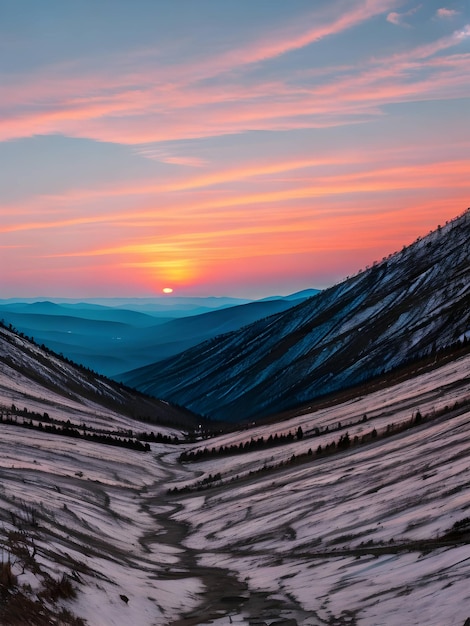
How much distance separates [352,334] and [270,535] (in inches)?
3935

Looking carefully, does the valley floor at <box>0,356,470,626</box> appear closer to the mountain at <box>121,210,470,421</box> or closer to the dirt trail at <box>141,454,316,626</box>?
the dirt trail at <box>141,454,316,626</box>

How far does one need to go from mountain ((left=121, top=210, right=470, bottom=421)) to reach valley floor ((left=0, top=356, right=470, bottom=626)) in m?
52.5

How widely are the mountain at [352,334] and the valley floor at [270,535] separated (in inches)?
2068

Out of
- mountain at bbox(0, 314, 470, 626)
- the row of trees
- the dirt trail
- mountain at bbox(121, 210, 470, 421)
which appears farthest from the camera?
mountain at bbox(121, 210, 470, 421)

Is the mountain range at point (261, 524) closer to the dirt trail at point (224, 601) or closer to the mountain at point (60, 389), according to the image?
the dirt trail at point (224, 601)

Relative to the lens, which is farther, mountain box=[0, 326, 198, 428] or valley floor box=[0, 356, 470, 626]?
mountain box=[0, 326, 198, 428]

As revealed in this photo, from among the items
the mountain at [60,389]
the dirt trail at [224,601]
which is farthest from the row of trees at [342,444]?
the mountain at [60,389]

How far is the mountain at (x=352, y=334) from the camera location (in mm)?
93938

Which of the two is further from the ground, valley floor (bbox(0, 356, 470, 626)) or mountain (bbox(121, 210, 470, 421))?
mountain (bbox(121, 210, 470, 421))

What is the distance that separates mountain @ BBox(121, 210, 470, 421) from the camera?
93938 millimetres

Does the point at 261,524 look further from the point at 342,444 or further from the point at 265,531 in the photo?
the point at 342,444

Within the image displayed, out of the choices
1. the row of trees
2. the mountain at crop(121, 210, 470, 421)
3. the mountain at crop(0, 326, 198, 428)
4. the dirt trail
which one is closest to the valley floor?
the dirt trail

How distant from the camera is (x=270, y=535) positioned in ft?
65.0

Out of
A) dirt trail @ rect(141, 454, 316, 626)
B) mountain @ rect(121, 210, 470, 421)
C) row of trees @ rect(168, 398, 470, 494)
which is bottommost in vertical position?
dirt trail @ rect(141, 454, 316, 626)
